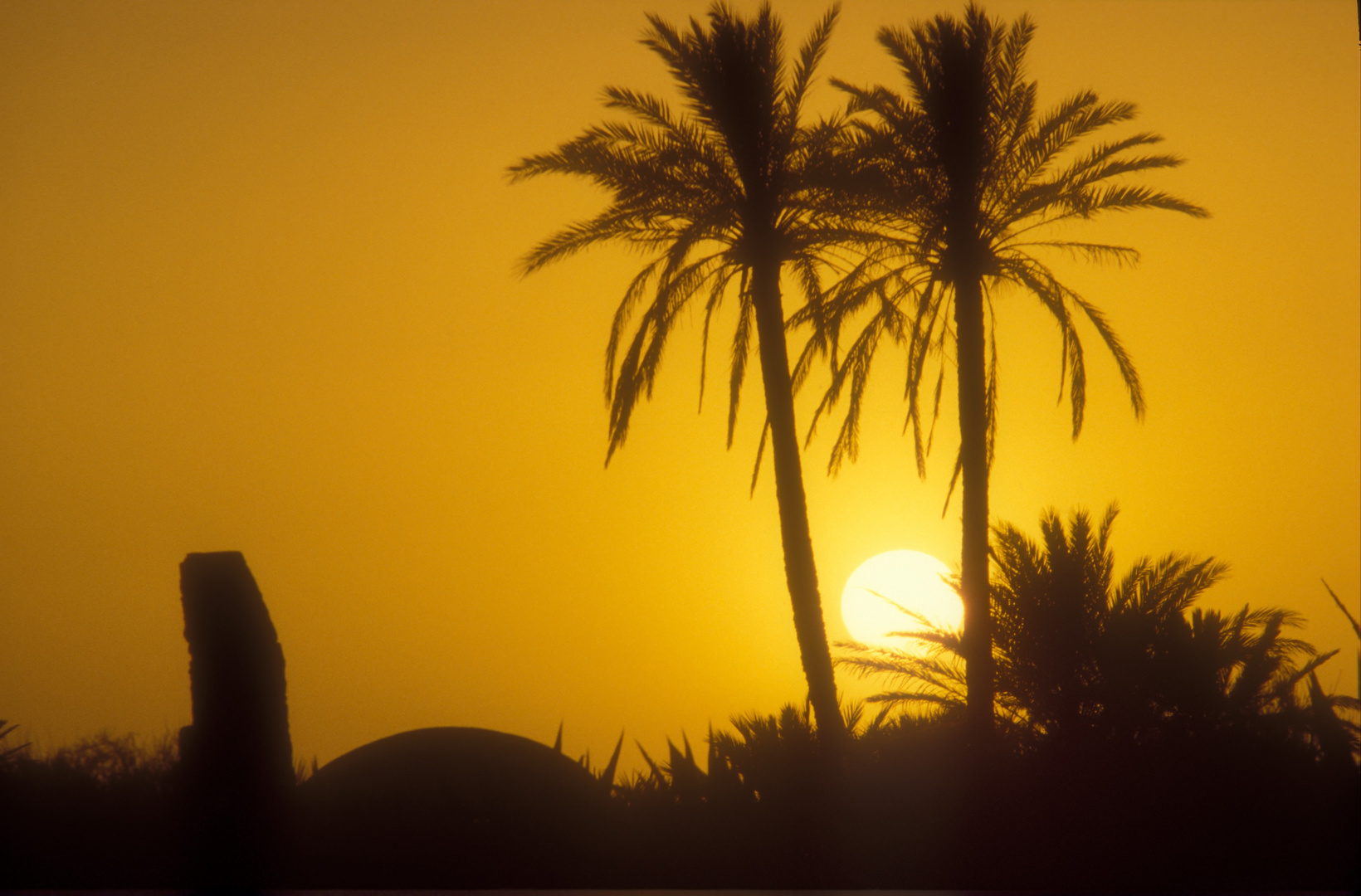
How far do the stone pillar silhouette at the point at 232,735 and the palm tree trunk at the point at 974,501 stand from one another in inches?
385

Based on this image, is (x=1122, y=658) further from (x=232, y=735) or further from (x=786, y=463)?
(x=232, y=735)

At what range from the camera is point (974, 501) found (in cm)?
1742

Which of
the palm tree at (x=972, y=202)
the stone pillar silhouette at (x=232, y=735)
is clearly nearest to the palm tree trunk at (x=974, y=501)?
the palm tree at (x=972, y=202)

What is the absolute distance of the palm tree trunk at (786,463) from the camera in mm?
17531

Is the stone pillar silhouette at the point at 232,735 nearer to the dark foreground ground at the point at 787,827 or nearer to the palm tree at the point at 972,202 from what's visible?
the dark foreground ground at the point at 787,827

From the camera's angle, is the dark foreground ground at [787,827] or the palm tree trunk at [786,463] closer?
the dark foreground ground at [787,827]

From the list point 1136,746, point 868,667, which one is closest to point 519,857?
point 868,667

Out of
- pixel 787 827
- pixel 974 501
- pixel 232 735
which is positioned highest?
pixel 974 501

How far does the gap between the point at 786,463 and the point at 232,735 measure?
871 centimetres

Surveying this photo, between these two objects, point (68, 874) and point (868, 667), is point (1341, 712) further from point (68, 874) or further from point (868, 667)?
point (68, 874)

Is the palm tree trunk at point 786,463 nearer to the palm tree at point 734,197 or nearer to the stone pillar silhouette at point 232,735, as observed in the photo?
the palm tree at point 734,197

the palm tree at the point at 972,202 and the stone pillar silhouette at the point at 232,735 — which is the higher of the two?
the palm tree at the point at 972,202

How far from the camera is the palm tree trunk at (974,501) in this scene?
17.0 m

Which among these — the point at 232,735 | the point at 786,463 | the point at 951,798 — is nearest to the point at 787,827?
the point at 951,798
